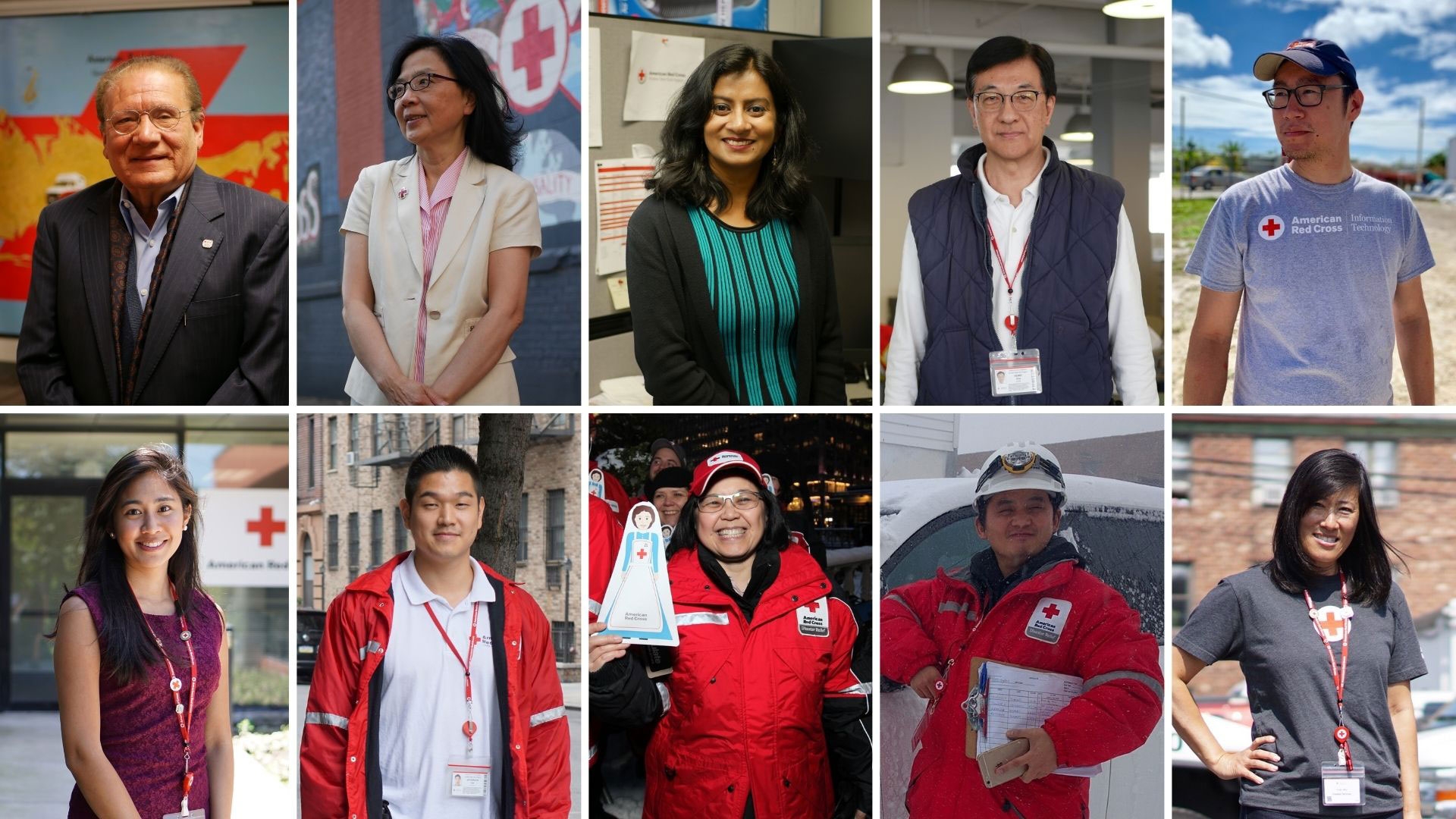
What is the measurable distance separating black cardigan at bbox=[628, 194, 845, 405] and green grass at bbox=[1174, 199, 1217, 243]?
86 cm

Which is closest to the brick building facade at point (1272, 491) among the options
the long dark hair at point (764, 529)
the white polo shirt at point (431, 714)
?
the long dark hair at point (764, 529)

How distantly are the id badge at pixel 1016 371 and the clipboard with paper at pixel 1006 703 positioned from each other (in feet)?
2.19

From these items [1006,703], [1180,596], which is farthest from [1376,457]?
[1006,703]

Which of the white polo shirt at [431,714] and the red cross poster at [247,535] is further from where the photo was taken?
the red cross poster at [247,535]

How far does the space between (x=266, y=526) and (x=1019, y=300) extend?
1.97 m

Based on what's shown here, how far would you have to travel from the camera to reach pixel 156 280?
311 cm

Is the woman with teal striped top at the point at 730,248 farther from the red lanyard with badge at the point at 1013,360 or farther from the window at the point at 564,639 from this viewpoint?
the window at the point at 564,639

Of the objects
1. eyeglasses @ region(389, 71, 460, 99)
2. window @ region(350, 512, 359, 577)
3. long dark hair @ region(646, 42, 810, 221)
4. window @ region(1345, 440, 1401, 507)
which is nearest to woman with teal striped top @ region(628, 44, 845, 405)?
long dark hair @ region(646, 42, 810, 221)

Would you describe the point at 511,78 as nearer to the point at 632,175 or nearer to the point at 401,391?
the point at 632,175

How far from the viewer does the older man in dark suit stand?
312cm

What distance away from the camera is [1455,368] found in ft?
10.4

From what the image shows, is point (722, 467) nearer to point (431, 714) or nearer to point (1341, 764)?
point (431, 714)

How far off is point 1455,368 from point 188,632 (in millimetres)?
3211

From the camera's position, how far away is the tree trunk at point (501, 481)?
10.3 ft
